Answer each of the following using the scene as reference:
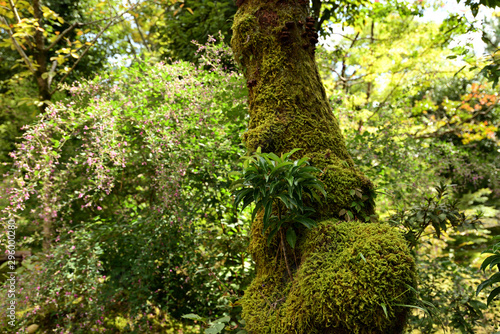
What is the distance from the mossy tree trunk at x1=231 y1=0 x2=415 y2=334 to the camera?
136 centimetres

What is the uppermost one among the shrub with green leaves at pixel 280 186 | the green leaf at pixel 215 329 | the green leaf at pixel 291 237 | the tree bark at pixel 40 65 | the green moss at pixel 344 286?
the tree bark at pixel 40 65

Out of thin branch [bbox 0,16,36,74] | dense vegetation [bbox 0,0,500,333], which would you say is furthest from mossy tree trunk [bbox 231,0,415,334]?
thin branch [bbox 0,16,36,74]

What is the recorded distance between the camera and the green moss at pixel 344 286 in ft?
4.38

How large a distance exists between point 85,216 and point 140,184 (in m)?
1.08

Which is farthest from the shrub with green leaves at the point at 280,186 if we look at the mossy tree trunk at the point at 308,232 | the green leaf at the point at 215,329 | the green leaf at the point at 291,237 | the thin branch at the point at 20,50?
the thin branch at the point at 20,50

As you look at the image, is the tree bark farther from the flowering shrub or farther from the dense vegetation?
the flowering shrub

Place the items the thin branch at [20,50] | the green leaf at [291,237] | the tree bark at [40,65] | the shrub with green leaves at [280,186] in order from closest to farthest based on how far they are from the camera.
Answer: the shrub with green leaves at [280,186] < the green leaf at [291,237] < the thin branch at [20,50] < the tree bark at [40,65]

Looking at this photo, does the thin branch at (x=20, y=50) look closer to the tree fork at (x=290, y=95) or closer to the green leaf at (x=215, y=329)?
the tree fork at (x=290, y=95)

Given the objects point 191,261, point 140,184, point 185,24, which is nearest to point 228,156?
point 191,261

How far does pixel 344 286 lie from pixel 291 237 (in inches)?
Result: 16.8

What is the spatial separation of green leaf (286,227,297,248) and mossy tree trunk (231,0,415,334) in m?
0.08

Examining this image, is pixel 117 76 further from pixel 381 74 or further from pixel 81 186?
pixel 381 74

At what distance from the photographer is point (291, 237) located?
173 centimetres

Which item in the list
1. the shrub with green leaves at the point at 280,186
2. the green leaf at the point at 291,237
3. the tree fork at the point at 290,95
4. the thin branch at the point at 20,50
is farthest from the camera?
the thin branch at the point at 20,50
